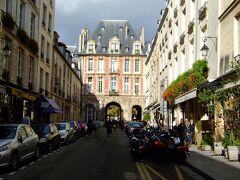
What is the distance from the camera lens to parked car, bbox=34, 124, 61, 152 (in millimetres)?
19594

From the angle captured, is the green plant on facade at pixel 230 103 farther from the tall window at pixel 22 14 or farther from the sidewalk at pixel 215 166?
the tall window at pixel 22 14

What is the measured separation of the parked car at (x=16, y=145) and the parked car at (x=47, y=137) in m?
2.95

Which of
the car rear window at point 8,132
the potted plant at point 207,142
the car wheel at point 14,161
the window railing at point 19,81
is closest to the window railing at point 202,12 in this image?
the potted plant at point 207,142

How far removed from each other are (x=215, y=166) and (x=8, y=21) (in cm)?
1588

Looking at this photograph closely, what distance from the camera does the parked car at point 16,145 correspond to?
41.7 ft

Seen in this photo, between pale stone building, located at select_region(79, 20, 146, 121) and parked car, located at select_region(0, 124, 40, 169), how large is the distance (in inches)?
2529

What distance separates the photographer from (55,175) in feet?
39.4

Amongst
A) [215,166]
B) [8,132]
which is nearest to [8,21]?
[8,132]

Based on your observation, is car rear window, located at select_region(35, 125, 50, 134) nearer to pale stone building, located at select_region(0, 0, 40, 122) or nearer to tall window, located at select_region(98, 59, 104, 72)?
pale stone building, located at select_region(0, 0, 40, 122)

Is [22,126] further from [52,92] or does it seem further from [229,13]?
[52,92]

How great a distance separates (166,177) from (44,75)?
27306 millimetres

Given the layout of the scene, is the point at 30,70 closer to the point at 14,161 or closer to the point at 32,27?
the point at 32,27

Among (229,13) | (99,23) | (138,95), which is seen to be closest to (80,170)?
(229,13)

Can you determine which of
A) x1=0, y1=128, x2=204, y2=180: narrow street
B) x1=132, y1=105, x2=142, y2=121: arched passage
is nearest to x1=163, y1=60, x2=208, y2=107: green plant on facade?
x1=0, y1=128, x2=204, y2=180: narrow street
